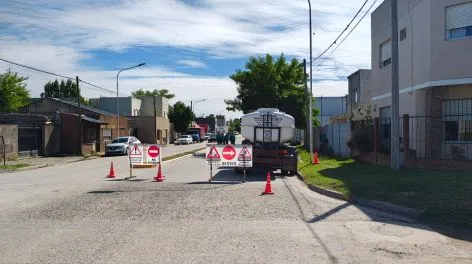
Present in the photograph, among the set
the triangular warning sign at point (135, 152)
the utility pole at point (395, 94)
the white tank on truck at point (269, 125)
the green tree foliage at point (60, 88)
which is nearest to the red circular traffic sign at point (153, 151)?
the triangular warning sign at point (135, 152)

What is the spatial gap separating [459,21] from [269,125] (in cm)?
884

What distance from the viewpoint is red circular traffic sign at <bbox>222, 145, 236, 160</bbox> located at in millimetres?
18938

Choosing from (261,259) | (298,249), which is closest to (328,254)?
(298,249)

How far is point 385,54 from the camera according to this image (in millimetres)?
26969

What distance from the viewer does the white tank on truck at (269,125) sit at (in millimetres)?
23703

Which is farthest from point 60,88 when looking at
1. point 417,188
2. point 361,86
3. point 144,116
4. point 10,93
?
point 417,188

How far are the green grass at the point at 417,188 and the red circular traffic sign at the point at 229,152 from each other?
270 centimetres

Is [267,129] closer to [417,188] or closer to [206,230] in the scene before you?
[417,188]

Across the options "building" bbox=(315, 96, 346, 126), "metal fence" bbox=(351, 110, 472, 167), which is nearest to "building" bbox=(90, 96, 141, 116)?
"building" bbox=(315, 96, 346, 126)

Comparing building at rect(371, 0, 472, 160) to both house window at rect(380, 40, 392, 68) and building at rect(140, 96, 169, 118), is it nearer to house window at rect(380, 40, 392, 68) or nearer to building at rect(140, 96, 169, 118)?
house window at rect(380, 40, 392, 68)

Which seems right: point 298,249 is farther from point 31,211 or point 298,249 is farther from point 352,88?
point 352,88

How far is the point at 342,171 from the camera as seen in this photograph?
64.1ft

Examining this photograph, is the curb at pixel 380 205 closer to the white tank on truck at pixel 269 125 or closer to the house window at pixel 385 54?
the white tank on truck at pixel 269 125

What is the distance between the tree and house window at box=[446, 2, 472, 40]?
84.0 meters
